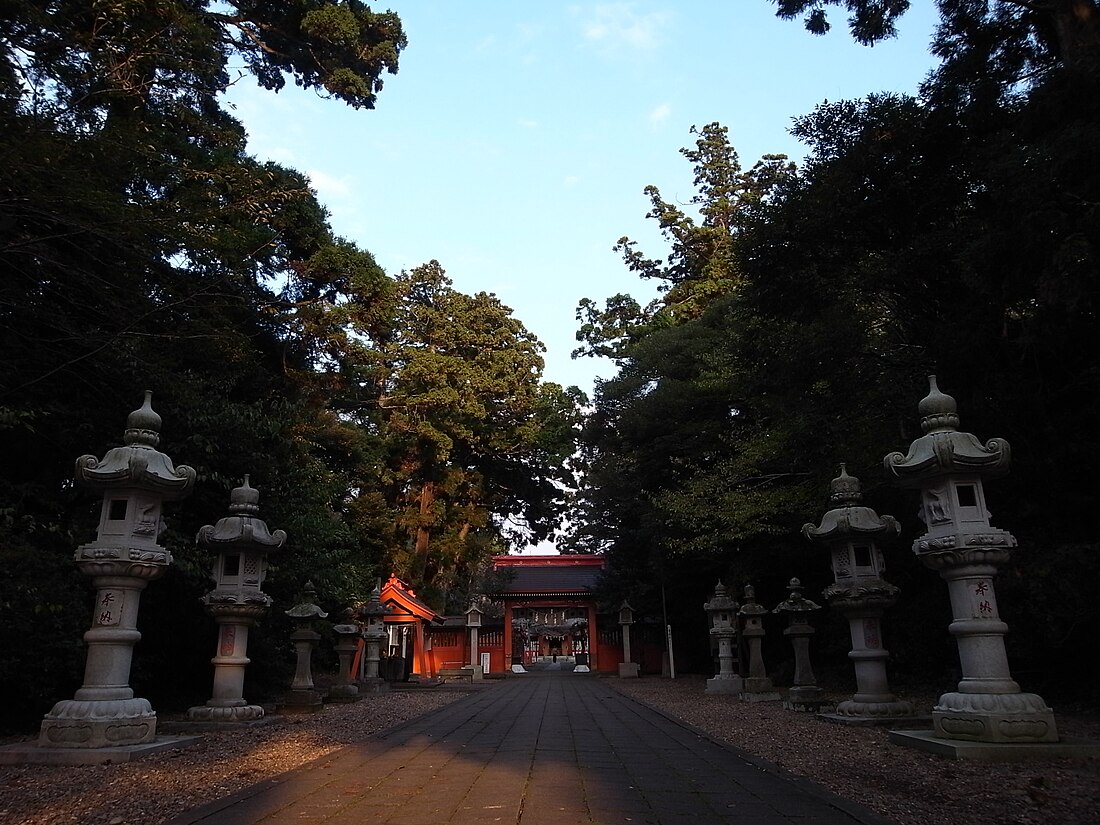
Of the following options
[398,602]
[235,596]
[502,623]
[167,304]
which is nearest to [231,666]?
[235,596]

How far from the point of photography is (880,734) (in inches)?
299

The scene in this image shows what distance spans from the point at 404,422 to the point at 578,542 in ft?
43.3

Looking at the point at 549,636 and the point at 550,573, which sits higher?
the point at 550,573

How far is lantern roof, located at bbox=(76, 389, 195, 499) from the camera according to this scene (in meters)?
7.03

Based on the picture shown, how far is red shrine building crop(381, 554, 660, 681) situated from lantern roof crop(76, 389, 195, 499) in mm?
Answer: 14276

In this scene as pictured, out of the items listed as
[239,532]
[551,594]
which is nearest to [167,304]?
[239,532]

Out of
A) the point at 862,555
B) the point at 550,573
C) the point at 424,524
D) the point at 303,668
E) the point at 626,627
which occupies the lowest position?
the point at 303,668

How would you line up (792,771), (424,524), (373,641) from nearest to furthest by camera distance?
1. (792,771)
2. (373,641)
3. (424,524)

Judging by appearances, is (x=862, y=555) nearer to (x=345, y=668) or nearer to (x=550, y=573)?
(x=345, y=668)

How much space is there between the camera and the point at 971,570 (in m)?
6.45

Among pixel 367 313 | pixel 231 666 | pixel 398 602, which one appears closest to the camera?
pixel 231 666

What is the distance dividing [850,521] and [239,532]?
8081 mm

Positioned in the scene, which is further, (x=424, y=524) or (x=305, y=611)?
(x=424, y=524)

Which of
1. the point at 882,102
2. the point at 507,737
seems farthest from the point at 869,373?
the point at 507,737
